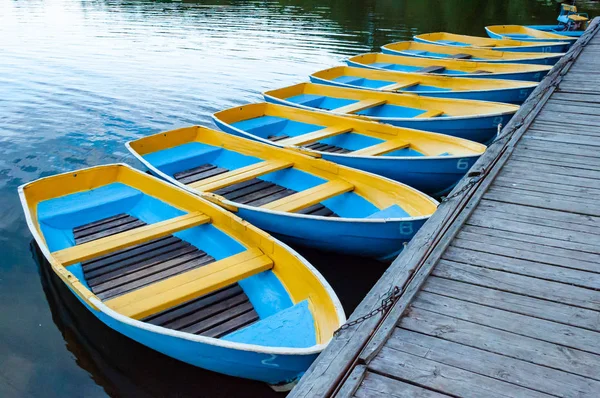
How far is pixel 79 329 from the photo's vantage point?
595cm

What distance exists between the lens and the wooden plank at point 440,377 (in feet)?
9.09

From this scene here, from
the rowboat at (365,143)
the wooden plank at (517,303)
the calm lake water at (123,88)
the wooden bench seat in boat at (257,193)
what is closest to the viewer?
the wooden plank at (517,303)

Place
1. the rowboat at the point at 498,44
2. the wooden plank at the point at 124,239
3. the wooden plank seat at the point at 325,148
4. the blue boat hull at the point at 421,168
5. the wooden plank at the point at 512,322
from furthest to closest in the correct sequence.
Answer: the rowboat at the point at 498,44 < the wooden plank seat at the point at 325,148 < the blue boat hull at the point at 421,168 < the wooden plank at the point at 124,239 < the wooden plank at the point at 512,322

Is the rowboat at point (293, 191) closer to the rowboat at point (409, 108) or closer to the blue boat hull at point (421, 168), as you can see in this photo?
the blue boat hull at point (421, 168)

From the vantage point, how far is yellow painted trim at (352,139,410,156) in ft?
26.8

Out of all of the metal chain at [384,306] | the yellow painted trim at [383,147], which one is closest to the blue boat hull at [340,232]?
the yellow painted trim at [383,147]

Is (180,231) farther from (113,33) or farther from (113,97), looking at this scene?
(113,33)

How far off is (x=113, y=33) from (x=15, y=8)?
1202cm

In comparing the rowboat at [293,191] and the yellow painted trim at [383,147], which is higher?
the yellow painted trim at [383,147]

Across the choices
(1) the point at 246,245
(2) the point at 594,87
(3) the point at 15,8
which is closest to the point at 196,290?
(1) the point at 246,245

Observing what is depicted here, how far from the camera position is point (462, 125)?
8898 millimetres

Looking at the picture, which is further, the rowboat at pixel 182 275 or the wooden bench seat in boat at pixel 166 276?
the wooden bench seat in boat at pixel 166 276

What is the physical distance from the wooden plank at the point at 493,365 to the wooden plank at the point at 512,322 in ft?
0.85

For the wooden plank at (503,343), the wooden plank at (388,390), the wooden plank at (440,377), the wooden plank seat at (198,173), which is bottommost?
the wooden plank seat at (198,173)
